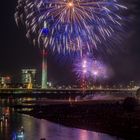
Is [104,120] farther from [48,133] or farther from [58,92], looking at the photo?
[58,92]

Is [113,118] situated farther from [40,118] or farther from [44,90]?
[44,90]

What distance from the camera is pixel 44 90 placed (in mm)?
164500

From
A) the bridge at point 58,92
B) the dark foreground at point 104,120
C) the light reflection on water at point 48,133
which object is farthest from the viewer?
the bridge at point 58,92

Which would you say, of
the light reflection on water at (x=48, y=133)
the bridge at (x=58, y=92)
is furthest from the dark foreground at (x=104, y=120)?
the bridge at (x=58, y=92)

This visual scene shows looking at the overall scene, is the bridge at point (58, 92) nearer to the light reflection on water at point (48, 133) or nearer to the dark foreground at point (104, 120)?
the dark foreground at point (104, 120)

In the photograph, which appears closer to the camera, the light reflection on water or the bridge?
the light reflection on water

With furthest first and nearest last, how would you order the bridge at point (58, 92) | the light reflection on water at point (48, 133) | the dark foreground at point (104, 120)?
the bridge at point (58, 92)
the dark foreground at point (104, 120)
the light reflection on water at point (48, 133)

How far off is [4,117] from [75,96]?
307 feet

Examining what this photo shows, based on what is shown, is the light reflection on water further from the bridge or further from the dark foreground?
the bridge

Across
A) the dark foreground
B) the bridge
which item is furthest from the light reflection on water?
the bridge

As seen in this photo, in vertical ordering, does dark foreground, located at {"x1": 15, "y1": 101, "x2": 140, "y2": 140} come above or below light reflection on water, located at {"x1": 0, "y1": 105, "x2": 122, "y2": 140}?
above

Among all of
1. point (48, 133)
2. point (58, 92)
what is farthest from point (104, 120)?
point (58, 92)

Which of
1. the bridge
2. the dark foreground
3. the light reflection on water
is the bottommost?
the light reflection on water

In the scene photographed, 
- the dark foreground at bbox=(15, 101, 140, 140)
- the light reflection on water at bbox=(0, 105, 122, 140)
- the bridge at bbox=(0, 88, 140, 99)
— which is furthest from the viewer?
the bridge at bbox=(0, 88, 140, 99)
